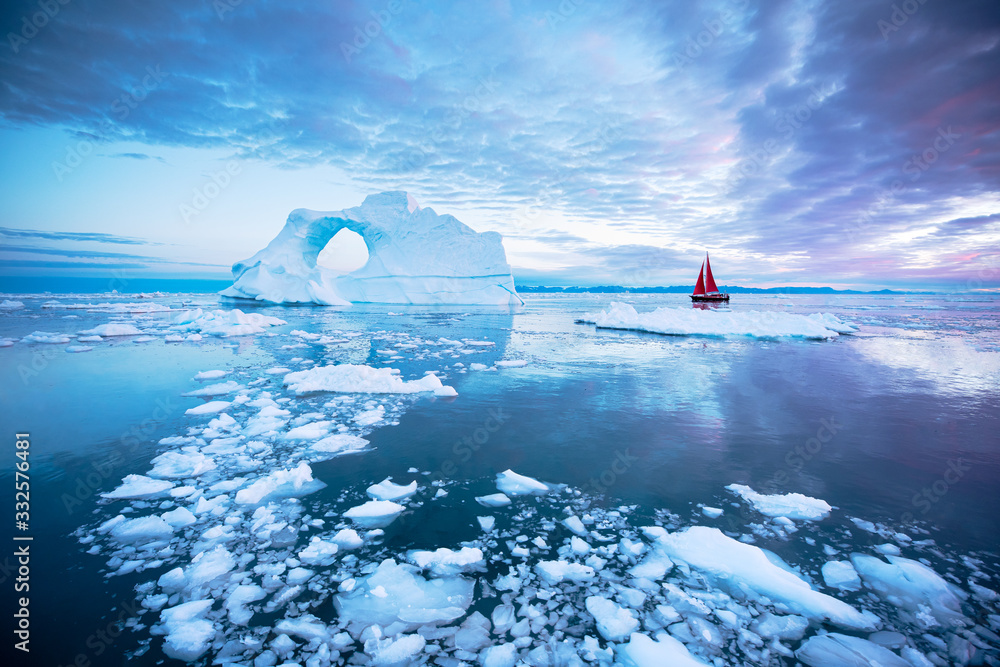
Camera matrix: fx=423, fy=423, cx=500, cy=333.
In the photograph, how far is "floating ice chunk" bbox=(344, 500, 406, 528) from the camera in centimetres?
306

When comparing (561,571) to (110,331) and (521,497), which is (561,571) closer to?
(521,497)

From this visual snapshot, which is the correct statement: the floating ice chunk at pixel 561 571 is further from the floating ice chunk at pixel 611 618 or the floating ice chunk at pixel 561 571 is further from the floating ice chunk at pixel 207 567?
the floating ice chunk at pixel 207 567

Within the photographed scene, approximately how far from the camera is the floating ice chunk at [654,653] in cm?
193

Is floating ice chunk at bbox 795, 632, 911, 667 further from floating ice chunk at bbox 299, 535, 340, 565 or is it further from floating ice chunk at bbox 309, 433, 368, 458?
floating ice chunk at bbox 309, 433, 368, 458

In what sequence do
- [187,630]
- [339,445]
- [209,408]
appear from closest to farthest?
[187,630], [339,445], [209,408]

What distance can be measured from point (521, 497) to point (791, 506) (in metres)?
2.09

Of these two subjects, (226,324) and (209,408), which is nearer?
(209,408)

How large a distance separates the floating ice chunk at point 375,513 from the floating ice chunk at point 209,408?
144 inches

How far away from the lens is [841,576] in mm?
2490

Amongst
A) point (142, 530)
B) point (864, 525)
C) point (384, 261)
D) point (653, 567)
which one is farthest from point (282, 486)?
point (384, 261)

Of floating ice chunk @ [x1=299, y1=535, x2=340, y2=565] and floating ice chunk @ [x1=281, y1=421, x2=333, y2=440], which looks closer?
floating ice chunk @ [x1=299, y1=535, x2=340, y2=565]

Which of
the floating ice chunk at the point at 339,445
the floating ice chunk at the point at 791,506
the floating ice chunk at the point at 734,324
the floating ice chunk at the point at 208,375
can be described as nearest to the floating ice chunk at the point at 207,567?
the floating ice chunk at the point at 339,445

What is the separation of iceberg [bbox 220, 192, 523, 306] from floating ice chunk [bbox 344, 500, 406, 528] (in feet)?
98.2

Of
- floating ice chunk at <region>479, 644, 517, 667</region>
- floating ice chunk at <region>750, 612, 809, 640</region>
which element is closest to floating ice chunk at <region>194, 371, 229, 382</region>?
floating ice chunk at <region>479, 644, 517, 667</region>
